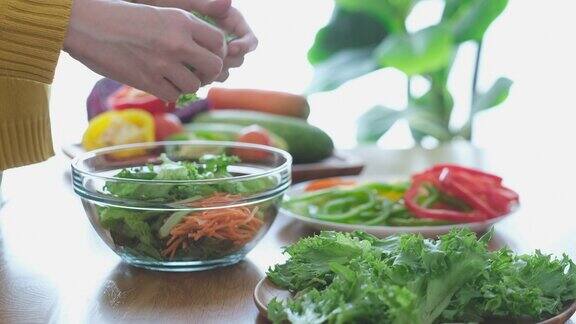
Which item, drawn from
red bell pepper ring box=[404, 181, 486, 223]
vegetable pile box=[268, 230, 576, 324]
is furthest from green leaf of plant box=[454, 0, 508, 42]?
vegetable pile box=[268, 230, 576, 324]

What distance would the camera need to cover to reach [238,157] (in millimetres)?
1603

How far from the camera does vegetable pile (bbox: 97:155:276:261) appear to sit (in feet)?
4.37

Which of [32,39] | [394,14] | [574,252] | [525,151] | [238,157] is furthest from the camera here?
[394,14]

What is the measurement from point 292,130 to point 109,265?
97cm

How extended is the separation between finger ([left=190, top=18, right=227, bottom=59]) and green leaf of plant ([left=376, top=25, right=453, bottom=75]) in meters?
1.90

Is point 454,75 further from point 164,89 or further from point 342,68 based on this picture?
point 164,89

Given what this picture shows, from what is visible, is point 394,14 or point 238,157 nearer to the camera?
point 238,157

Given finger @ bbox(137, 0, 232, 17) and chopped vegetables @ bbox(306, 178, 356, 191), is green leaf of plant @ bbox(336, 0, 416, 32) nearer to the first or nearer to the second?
chopped vegetables @ bbox(306, 178, 356, 191)

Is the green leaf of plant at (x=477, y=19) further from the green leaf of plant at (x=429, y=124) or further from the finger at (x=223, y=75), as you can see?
the finger at (x=223, y=75)

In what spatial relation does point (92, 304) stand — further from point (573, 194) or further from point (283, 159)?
point (573, 194)

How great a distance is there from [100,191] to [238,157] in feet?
0.96

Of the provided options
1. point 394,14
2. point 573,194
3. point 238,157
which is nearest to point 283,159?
point 238,157

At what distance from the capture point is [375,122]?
355cm

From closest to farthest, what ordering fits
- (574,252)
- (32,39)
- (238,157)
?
(32,39), (574,252), (238,157)
